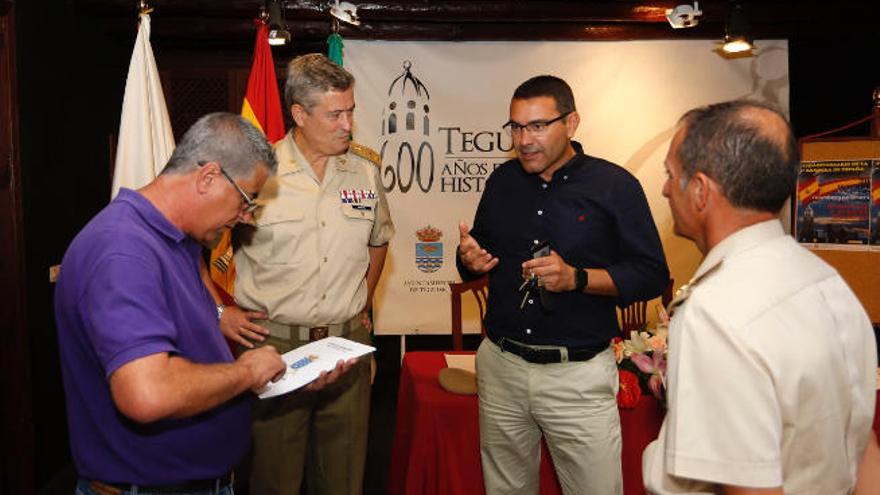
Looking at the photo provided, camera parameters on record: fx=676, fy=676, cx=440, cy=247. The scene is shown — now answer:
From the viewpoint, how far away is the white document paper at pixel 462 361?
3034mm

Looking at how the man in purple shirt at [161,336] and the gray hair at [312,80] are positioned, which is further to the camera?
the gray hair at [312,80]

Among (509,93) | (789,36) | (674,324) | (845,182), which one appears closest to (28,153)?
(509,93)

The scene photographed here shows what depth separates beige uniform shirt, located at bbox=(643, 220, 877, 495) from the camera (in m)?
1.07

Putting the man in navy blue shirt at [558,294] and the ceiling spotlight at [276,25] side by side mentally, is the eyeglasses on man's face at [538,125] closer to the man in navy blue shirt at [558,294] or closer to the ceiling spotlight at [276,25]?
the man in navy blue shirt at [558,294]

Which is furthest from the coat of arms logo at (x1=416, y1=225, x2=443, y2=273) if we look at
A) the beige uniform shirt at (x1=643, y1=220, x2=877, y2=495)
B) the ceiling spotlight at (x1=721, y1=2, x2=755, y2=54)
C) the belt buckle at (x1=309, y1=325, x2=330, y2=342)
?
the beige uniform shirt at (x1=643, y1=220, x2=877, y2=495)

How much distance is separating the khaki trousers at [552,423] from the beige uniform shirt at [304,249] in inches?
24.7

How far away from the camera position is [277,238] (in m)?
2.45

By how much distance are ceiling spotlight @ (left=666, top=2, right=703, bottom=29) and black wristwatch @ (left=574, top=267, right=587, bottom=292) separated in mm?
2784

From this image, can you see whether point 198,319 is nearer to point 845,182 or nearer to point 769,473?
point 769,473

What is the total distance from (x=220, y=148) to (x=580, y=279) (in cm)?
118

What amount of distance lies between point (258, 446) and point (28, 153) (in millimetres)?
2239

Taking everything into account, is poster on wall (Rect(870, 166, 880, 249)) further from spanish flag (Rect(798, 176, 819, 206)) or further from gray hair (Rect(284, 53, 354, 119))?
gray hair (Rect(284, 53, 354, 119))

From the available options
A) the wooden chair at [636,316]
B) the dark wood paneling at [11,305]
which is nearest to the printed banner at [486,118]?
the wooden chair at [636,316]

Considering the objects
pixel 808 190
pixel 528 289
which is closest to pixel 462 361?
pixel 528 289
